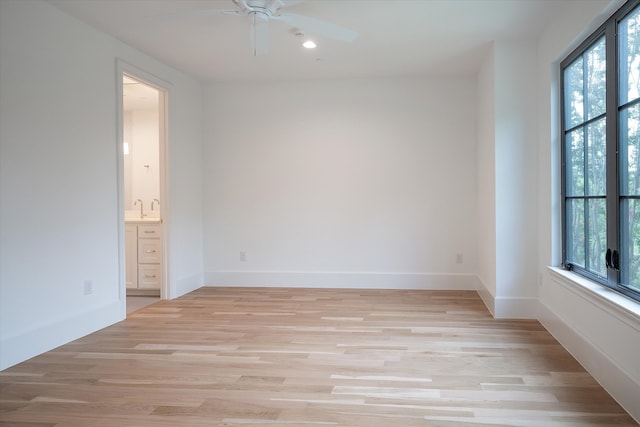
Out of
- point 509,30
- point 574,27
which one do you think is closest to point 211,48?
point 509,30

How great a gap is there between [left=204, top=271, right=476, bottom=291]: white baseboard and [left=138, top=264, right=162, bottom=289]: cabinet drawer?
742 millimetres

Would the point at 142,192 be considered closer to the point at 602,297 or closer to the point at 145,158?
the point at 145,158

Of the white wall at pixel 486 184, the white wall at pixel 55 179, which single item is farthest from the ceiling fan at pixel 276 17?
the white wall at pixel 486 184

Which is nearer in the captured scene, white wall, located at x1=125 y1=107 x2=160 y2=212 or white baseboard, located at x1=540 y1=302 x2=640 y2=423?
white baseboard, located at x1=540 y1=302 x2=640 y2=423

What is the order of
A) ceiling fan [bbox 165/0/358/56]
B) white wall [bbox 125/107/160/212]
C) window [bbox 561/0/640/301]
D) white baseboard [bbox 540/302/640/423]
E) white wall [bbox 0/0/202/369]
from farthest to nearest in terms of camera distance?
white wall [bbox 125/107/160/212]
white wall [bbox 0/0/202/369]
ceiling fan [bbox 165/0/358/56]
window [bbox 561/0/640/301]
white baseboard [bbox 540/302/640/423]

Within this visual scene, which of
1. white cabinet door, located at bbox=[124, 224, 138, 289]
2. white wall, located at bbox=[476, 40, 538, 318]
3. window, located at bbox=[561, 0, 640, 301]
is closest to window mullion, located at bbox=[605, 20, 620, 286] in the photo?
window, located at bbox=[561, 0, 640, 301]

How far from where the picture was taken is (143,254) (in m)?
5.45

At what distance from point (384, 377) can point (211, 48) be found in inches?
136

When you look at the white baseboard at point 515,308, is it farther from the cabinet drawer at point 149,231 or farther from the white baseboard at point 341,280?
the cabinet drawer at point 149,231

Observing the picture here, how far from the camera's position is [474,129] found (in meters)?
5.57

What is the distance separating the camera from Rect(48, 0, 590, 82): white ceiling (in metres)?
3.48

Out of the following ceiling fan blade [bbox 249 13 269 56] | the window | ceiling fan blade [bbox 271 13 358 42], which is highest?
ceiling fan blade [bbox 249 13 269 56]

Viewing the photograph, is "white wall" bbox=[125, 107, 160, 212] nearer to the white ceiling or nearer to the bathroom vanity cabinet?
the bathroom vanity cabinet

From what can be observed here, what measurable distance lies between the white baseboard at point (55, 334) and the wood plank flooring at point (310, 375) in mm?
88
